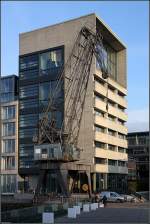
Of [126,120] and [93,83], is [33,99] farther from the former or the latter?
[126,120]

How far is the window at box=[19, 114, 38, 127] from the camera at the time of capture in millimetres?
102312

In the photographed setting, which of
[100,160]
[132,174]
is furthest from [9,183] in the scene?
[132,174]

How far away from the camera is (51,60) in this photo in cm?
10206

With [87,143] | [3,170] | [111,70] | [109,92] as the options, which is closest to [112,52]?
[111,70]

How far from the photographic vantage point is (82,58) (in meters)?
83.1

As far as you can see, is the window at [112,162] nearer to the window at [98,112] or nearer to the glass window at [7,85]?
the window at [98,112]

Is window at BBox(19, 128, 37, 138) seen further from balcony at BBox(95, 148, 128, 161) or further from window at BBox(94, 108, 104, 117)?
balcony at BBox(95, 148, 128, 161)

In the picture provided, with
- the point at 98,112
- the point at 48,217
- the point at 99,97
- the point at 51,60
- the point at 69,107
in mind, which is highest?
the point at 51,60

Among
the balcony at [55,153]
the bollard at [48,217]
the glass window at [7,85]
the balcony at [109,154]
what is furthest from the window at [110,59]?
the bollard at [48,217]

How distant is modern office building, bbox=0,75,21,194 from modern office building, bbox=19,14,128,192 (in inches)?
71.4

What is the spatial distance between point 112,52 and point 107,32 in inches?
491

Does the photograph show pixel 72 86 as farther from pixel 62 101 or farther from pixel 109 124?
pixel 109 124

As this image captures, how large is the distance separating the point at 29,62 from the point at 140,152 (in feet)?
210

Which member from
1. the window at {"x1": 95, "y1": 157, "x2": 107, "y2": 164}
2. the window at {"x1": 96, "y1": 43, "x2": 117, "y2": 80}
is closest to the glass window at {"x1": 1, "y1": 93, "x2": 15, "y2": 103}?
the window at {"x1": 96, "y1": 43, "x2": 117, "y2": 80}
